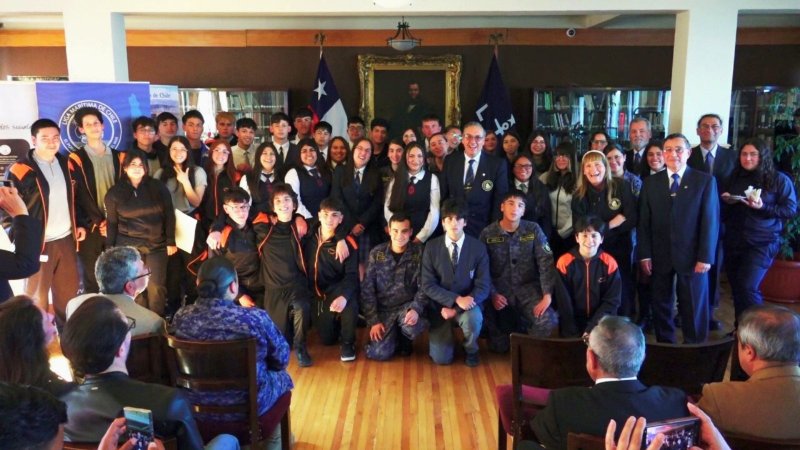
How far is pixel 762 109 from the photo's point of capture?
7.93 metres

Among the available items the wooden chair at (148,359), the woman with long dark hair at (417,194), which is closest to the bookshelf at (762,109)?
the woman with long dark hair at (417,194)

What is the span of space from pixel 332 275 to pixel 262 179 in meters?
0.99

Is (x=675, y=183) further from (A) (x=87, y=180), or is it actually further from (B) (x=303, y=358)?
(A) (x=87, y=180)

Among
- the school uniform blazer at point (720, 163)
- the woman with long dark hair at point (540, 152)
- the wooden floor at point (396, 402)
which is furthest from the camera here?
the woman with long dark hair at point (540, 152)

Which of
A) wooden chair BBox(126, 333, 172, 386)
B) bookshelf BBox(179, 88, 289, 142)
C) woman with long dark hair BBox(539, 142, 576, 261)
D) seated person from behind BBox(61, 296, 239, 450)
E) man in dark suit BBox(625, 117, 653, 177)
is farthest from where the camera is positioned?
bookshelf BBox(179, 88, 289, 142)

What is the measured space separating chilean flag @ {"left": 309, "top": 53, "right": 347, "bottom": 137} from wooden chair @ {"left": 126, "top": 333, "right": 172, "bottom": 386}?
5.19 m

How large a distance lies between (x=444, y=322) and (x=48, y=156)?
9.34 ft

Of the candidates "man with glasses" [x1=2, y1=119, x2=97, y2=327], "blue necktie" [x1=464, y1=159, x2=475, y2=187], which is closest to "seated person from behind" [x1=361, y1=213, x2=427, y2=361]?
"blue necktie" [x1=464, y1=159, x2=475, y2=187]

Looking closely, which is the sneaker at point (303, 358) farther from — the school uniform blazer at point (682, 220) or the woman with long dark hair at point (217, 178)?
the school uniform blazer at point (682, 220)

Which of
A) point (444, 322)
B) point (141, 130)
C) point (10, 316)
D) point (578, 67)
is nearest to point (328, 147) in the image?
point (141, 130)

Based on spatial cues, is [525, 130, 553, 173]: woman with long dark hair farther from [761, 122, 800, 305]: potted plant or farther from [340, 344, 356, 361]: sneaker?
[340, 344, 356, 361]: sneaker

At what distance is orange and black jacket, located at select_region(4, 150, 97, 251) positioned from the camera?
391cm

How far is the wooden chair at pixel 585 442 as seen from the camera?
147 centimetres

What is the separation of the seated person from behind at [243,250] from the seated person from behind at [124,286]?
1.49 meters
